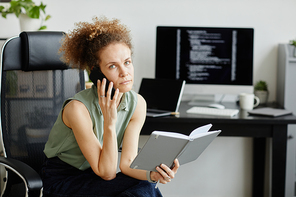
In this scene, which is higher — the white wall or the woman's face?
the white wall

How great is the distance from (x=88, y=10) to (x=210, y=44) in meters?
0.86

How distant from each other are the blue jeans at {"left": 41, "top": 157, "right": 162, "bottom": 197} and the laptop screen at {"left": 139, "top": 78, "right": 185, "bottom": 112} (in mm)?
747

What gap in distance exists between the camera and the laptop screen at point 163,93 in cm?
197

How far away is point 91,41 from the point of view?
1.27 m

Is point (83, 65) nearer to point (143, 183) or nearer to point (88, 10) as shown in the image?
point (143, 183)

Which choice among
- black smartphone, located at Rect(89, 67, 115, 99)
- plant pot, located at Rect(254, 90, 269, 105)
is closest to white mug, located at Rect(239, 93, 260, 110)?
plant pot, located at Rect(254, 90, 269, 105)

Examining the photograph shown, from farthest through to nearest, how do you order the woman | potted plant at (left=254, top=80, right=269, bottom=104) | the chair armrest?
1. potted plant at (left=254, top=80, right=269, bottom=104)
2. the woman
3. the chair armrest

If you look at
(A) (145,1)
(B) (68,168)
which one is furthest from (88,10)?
(B) (68,168)

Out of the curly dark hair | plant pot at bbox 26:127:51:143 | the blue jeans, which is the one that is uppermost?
the curly dark hair

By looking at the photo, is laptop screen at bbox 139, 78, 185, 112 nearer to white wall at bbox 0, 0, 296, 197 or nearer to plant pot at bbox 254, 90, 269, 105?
white wall at bbox 0, 0, 296, 197

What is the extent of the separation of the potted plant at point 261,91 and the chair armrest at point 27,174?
163 cm

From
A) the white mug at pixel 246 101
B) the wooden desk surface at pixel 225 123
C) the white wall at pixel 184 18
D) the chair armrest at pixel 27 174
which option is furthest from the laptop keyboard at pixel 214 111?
the chair armrest at pixel 27 174

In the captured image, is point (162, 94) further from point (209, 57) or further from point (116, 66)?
point (116, 66)

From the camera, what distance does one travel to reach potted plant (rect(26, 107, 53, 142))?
155cm
